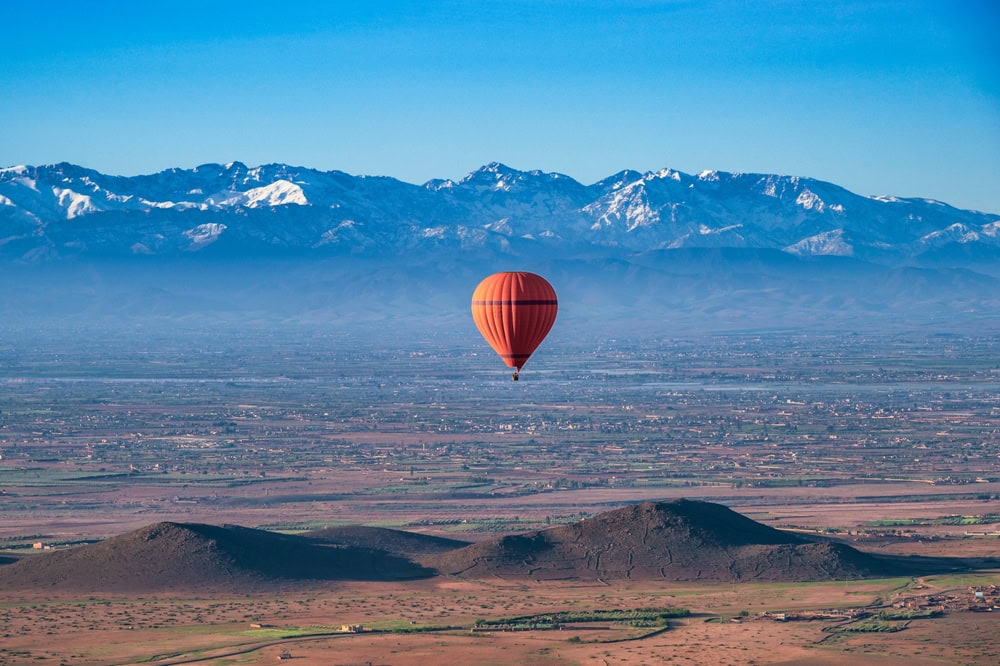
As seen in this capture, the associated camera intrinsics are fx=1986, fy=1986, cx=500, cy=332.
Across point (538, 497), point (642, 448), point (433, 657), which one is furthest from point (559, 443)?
point (433, 657)

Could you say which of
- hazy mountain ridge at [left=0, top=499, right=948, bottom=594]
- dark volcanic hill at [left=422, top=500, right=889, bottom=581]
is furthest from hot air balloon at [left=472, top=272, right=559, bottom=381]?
hazy mountain ridge at [left=0, top=499, right=948, bottom=594]

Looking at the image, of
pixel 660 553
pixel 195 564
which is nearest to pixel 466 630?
pixel 660 553

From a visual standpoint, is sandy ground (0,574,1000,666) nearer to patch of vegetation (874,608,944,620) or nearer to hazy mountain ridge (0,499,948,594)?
patch of vegetation (874,608,944,620)

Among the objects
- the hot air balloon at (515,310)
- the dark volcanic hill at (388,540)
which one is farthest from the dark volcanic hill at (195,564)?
the hot air balloon at (515,310)

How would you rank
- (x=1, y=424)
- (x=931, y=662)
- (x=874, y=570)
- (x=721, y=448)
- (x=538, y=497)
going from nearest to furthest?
(x=931, y=662) → (x=874, y=570) → (x=538, y=497) → (x=721, y=448) → (x=1, y=424)

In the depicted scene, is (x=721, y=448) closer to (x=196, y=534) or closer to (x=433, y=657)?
(x=196, y=534)
